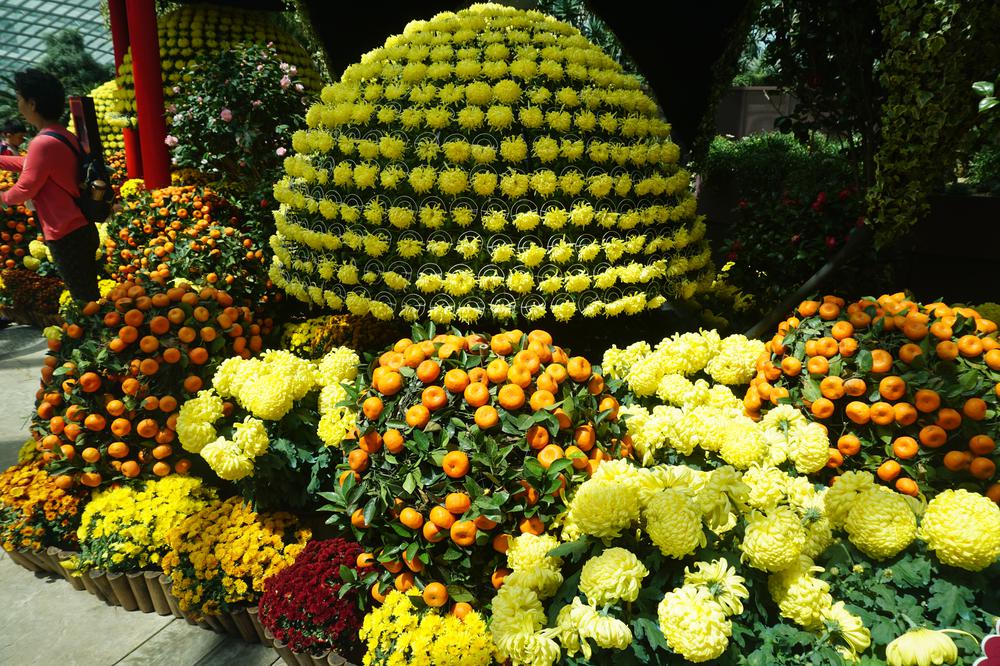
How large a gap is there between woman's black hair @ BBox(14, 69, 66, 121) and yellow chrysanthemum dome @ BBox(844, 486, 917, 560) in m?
5.36

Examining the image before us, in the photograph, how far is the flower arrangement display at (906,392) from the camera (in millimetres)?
2650

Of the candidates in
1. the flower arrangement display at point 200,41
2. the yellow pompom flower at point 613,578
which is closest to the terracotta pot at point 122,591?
the yellow pompom flower at point 613,578

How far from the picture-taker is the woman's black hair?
427 centimetres

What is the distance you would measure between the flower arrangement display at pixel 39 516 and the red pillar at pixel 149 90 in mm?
4655

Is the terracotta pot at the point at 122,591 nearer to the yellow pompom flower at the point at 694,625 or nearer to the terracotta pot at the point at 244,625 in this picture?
the terracotta pot at the point at 244,625

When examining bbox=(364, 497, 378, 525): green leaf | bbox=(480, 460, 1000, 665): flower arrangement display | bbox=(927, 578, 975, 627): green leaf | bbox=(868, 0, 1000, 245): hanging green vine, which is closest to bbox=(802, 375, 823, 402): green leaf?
bbox=(480, 460, 1000, 665): flower arrangement display

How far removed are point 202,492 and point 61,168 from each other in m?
2.85

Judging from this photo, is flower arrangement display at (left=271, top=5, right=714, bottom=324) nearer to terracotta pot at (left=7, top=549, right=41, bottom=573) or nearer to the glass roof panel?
terracotta pot at (left=7, top=549, right=41, bottom=573)

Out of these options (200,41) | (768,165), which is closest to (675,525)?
(768,165)

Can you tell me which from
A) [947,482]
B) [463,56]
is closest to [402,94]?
[463,56]

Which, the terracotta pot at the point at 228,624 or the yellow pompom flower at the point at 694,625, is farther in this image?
the terracotta pot at the point at 228,624

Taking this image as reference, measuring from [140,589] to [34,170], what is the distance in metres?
3.14

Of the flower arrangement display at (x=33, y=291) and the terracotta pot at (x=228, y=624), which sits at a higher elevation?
the flower arrangement display at (x=33, y=291)

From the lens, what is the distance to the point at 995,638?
1645 millimetres
